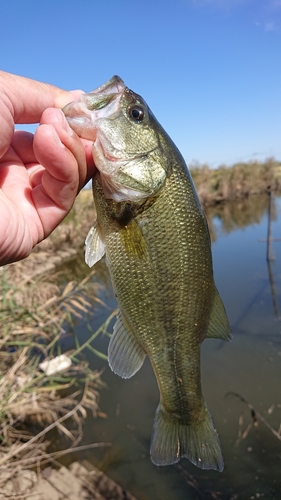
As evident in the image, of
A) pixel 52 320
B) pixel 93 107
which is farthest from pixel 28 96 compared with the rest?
pixel 52 320

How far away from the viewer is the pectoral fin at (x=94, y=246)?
6.84 feet

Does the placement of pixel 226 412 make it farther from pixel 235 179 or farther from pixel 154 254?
pixel 235 179

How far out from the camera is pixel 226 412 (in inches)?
277

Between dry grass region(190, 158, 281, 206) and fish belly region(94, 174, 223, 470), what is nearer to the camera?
fish belly region(94, 174, 223, 470)

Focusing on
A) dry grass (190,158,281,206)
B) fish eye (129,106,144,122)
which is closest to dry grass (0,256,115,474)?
fish eye (129,106,144,122)

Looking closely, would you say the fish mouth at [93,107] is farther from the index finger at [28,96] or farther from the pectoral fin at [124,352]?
the pectoral fin at [124,352]

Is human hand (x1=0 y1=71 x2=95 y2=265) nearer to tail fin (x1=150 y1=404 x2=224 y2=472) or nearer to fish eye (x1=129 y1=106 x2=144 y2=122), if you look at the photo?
fish eye (x1=129 y1=106 x2=144 y2=122)

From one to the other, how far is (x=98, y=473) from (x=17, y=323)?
2.59m

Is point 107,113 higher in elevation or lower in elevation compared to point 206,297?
higher

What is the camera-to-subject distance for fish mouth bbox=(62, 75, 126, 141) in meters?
1.93

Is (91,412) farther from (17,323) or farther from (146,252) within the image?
(146,252)

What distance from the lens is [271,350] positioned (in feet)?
29.4

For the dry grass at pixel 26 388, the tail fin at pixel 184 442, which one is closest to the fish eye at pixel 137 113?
the tail fin at pixel 184 442

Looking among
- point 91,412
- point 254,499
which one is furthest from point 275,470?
point 91,412
